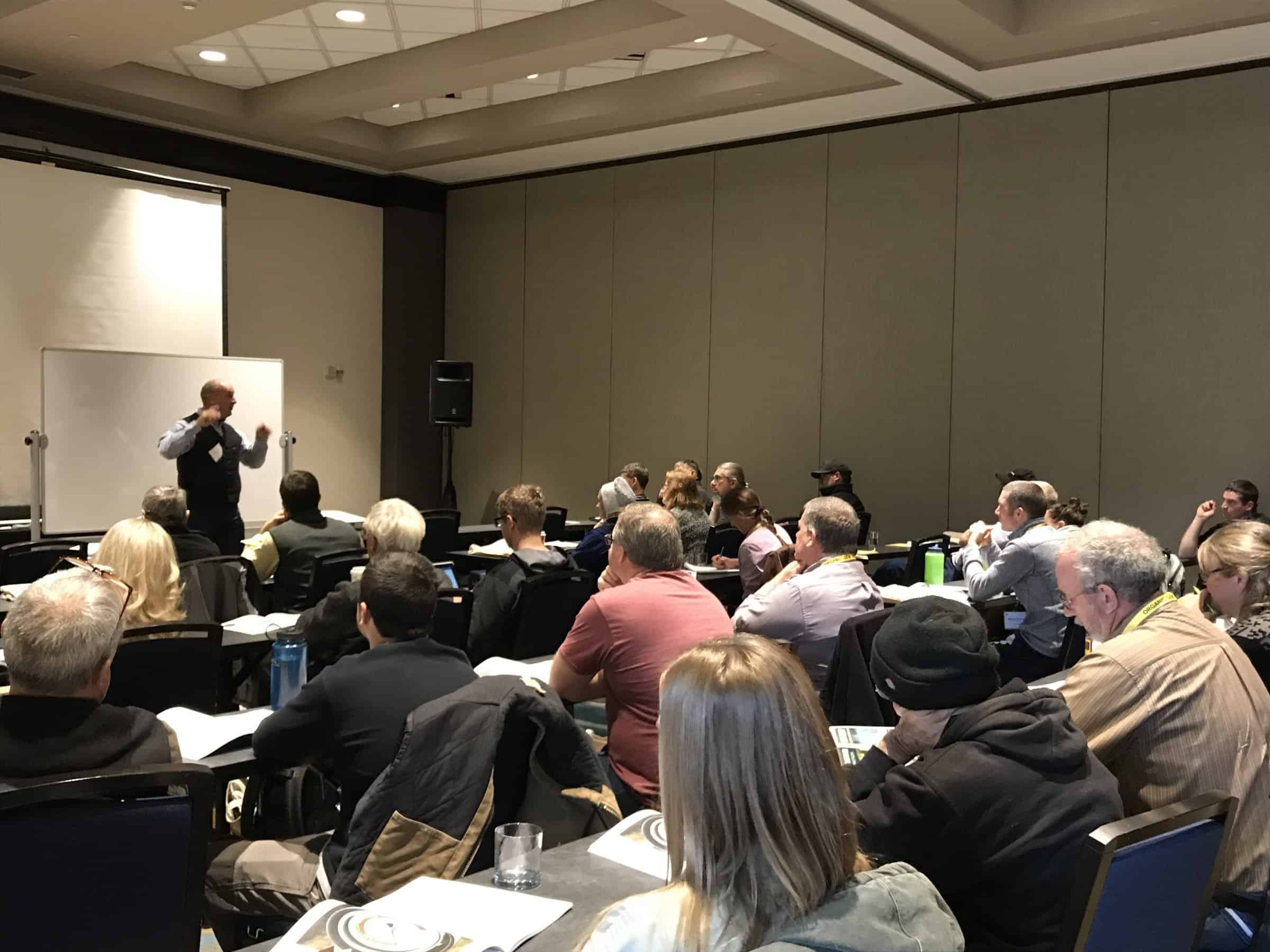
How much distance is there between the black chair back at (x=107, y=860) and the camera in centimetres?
168

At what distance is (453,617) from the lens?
179 inches

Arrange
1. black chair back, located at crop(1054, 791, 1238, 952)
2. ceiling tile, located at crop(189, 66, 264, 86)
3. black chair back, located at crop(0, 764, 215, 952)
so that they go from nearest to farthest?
black chair back, located at crop(1054, 791, 1238, 952), black chair back, located at crop(0, 764, 215, 952), ceiling tile, located at crop(189, 66, 264, 86)

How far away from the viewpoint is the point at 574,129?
10016 mm

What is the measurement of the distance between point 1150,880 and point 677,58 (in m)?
8.04

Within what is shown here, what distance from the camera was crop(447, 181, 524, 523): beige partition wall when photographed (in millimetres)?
12203

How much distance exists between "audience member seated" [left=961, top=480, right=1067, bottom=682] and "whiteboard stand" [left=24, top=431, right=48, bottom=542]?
6487mm

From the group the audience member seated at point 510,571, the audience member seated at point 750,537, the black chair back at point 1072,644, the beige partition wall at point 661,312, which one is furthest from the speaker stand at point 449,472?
the black chair back at point 1072,644

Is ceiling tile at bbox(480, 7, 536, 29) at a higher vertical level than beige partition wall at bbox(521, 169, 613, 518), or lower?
higher

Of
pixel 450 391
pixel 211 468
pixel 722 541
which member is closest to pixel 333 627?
pixel 722 541

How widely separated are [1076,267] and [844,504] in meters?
5.41

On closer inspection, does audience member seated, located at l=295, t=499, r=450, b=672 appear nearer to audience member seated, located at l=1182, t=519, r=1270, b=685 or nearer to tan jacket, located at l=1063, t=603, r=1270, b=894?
tan jacket, located at l=1063, t=603, r=1270, b=894

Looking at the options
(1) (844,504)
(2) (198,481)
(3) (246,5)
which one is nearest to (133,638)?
(1) (844,504)

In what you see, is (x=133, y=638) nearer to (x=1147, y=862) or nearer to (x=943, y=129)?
(x=1147, y=862)

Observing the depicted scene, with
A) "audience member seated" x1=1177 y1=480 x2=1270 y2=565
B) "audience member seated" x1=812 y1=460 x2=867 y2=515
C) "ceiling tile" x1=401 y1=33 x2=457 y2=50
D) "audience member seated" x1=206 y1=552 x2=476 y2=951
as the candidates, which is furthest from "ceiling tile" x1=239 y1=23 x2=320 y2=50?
"audience member seated" x1=1177 y1=480 x2=1270 y2=565
